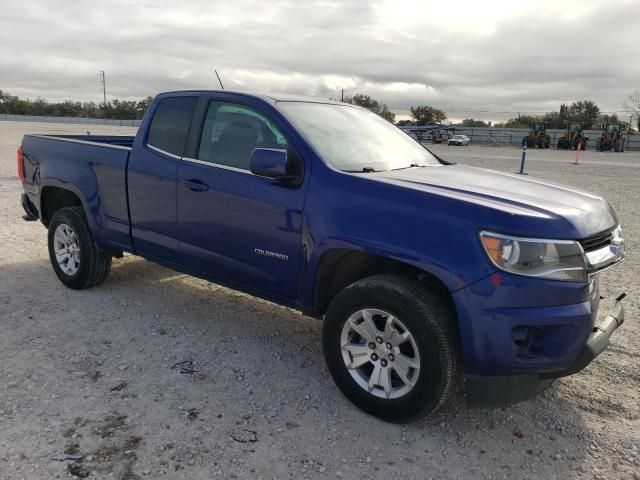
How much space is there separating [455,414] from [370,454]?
0.69 meters

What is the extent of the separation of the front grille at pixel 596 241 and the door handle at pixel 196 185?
8.02ft

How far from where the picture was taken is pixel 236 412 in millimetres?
3217

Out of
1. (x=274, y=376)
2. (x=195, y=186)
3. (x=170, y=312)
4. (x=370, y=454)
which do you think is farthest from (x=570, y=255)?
(x=170, y=312)

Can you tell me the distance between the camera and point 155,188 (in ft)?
14.1

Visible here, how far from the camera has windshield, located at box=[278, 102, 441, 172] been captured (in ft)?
11.9

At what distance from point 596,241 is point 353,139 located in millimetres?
1738

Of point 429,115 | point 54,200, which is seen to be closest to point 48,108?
point 429,115

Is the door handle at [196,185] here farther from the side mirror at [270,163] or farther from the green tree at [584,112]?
the green tree at [584,112]

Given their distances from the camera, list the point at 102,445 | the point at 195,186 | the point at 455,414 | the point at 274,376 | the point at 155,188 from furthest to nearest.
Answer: the point at 155,188, the point at 195,186, the point at 274,376, the point at 455,414, the point at 102,445

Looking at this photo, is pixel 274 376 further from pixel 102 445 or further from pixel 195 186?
pixel 195 186

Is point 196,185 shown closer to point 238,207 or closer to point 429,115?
point 238,207

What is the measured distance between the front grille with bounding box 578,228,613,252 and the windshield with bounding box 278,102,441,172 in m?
1.36

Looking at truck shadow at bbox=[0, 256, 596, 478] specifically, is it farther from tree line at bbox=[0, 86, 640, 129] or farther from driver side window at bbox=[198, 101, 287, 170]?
tree line at bbox=[0, 86, 640, 129]

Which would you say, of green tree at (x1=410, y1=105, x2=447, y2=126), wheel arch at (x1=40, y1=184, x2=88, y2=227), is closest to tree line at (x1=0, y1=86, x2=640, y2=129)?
green tree at (x1=410, y1=105, x2=447, y2=126)
